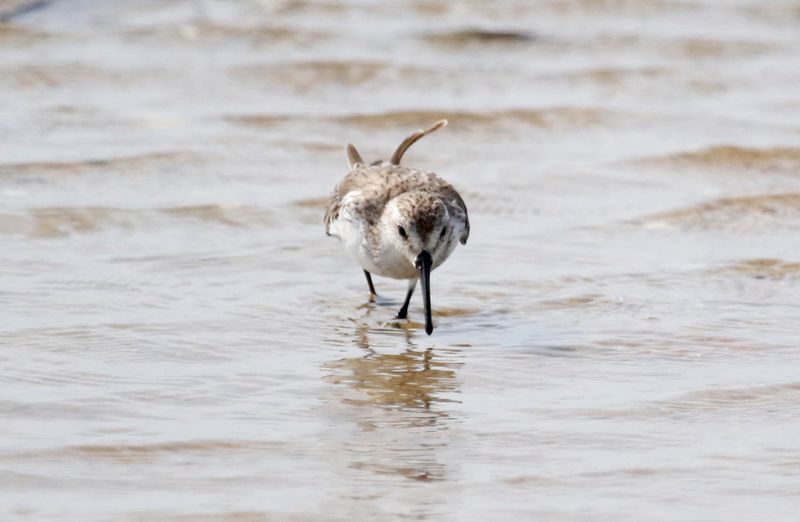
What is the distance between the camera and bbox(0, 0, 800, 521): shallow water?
4.95m

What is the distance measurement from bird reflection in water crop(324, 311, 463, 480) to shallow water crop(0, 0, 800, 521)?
0.07ft

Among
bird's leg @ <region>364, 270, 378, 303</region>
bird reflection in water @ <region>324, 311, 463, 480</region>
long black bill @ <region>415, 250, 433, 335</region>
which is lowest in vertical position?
bird's leg @ <region>364, 270, 378, 303</region>

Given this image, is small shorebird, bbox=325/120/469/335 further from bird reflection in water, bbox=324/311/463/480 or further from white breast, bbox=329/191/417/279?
bird reflection in water, bbox=324/311/463/480

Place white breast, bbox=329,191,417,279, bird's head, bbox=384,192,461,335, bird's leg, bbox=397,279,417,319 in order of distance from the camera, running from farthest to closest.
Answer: bird's leg, bbox=397,279,417,319 → white breast, bbox=329,191,417,279 → bird's head, bbox=384,192,461,335

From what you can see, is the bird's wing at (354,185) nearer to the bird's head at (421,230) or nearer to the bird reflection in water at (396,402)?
the bird's head at (421,230)

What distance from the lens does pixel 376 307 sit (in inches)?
292

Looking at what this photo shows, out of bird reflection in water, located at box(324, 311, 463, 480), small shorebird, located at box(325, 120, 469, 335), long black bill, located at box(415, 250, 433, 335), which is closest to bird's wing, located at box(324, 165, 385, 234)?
small shorebird, located at box(325, 120, 469, 335)

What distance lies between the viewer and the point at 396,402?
19.0 feet

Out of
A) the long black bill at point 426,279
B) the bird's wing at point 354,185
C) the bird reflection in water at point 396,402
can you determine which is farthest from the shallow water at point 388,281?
the bird's wing at point 354,185

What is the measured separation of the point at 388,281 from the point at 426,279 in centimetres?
140

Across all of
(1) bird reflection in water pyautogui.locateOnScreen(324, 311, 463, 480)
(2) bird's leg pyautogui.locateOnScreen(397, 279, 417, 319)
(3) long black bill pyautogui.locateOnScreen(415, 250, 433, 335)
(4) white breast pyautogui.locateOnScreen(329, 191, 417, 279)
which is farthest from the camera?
→ (2) bird's leg pyautogui.locateOnScreen(397, 279, 417, 319)

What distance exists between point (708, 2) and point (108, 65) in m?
6.80

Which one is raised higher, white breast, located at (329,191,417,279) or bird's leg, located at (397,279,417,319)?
white breast, located at (329,191,417,279)

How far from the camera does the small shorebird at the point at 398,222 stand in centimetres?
677
